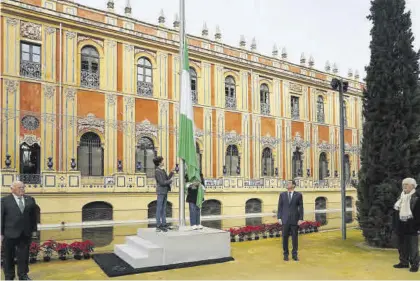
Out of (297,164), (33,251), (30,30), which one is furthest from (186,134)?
(297,164)

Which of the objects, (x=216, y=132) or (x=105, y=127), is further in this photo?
(x=216, y=132)

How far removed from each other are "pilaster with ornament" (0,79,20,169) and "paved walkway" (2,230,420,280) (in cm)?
957

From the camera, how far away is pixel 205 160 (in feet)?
74.0

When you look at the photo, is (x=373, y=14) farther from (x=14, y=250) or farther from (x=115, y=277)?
(x=14, y=250)

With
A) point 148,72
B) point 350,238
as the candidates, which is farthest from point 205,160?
point 350,238

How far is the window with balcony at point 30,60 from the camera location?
1786cm

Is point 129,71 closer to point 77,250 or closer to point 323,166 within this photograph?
point 77,250

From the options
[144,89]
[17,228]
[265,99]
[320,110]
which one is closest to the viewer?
[17,228]

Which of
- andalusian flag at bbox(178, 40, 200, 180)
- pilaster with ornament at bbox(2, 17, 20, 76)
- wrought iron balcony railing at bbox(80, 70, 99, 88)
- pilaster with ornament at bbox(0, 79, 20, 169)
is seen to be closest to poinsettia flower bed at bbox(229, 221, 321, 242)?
andalusian flag at bbox(178, 40, 200, 180)

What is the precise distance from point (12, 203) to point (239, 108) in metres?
18.2

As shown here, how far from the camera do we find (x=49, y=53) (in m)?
18.4

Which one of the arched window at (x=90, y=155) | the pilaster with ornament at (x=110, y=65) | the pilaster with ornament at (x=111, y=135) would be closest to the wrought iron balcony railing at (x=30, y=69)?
the pilaster with ornament at (x=110, y=65)

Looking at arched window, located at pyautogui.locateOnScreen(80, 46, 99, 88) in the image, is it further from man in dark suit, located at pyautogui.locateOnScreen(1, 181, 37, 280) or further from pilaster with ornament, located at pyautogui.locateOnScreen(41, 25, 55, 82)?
man in dark suit, located at pyautogui.locateOnScreen(1, 181, 37, 280)

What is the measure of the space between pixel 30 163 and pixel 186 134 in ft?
35.5
